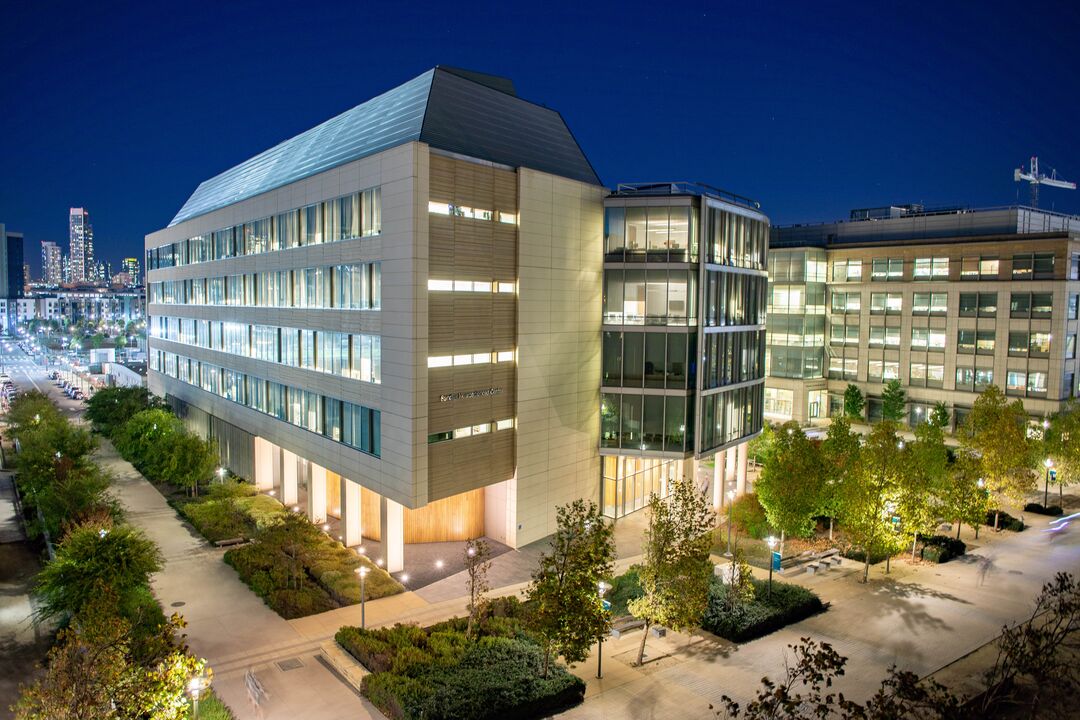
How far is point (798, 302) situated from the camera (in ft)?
258

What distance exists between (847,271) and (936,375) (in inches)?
574

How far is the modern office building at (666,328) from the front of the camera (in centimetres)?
4191

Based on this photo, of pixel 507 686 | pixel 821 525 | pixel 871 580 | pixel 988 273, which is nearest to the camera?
pixel 507 686

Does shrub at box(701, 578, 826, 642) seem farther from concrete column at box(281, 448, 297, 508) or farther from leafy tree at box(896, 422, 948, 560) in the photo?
concrete column at box(281, 448, 297, 508)

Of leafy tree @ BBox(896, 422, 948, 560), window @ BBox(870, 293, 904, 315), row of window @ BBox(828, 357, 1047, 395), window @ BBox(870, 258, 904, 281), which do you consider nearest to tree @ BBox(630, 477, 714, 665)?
leafy tree @ BBox(896, 422, 948, 560)

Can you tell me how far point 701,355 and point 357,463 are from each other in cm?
2077

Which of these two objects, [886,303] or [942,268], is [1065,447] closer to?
[942,268]

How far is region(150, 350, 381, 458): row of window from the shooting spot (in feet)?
124

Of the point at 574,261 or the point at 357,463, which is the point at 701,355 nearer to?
the point at 574,261

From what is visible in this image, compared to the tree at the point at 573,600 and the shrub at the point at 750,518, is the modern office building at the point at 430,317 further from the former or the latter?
the tree at the point at 573,600

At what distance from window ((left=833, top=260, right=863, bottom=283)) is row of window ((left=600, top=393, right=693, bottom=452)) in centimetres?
4607

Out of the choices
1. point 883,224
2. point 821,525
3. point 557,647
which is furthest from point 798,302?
point 557,647

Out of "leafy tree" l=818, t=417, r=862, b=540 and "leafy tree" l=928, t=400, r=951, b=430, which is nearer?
"leafy tree" l=818, t=417, r=862, b=540

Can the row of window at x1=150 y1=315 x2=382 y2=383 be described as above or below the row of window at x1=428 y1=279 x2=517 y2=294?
below
